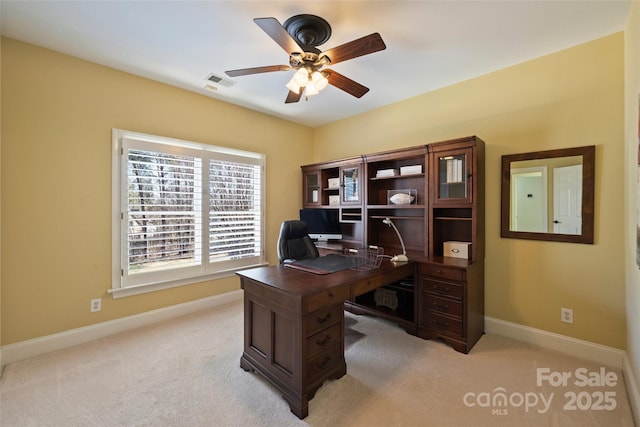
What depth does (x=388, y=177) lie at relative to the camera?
132 inches

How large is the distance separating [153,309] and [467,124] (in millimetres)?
4170

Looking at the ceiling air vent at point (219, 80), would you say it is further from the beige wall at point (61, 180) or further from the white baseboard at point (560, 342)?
the white baseboard at point (560, 342)

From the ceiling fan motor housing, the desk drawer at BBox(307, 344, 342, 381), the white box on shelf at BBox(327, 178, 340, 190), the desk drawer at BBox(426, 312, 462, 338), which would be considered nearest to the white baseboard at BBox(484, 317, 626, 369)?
the desk drawer at BBox(426, 312, 462, 338)

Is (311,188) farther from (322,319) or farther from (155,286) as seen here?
(322,319)

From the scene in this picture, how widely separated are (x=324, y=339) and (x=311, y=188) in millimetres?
2840

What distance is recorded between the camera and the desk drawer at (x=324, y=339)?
6.02ft

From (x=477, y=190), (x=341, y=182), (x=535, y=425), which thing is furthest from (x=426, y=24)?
(x=535, y=425)

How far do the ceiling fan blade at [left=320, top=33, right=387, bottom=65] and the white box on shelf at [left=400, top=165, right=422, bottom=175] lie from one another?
5.28 ft

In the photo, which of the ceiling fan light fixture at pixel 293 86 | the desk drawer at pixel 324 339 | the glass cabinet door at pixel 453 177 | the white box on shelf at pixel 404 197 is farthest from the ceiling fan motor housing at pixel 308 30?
the desk drawer at pixel 324 339

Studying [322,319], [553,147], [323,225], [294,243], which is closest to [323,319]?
[322,319]

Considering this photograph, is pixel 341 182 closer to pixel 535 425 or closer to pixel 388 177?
pixel 388 177

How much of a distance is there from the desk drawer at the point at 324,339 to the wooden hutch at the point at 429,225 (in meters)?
1.11

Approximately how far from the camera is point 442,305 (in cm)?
258

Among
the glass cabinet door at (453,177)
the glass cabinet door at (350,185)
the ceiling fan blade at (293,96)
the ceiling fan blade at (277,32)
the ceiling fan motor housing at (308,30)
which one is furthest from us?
the glass cabinet door at (350,185)
